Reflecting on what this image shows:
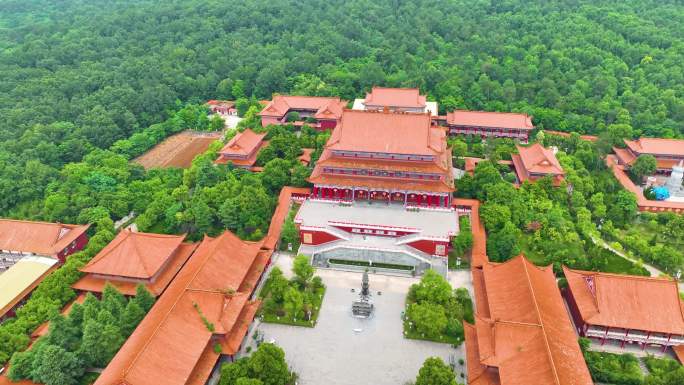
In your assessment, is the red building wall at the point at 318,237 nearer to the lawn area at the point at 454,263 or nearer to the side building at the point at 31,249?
the lawn area at the point at 454,263

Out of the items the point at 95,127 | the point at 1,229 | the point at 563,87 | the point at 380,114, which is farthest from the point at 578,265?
the point at 95,127

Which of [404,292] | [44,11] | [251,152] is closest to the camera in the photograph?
[404,292]

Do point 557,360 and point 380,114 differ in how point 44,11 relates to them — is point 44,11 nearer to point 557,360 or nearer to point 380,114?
point 380,114

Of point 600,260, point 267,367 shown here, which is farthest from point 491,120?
point 267,367

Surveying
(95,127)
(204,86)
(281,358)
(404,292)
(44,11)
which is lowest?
(281,358)

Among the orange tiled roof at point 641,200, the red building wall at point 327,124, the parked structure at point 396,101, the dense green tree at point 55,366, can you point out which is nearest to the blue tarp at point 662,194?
the orange tiled roof at point 641,200

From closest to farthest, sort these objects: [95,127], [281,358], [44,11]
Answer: [281,358] < [95,127] < [44,11]
